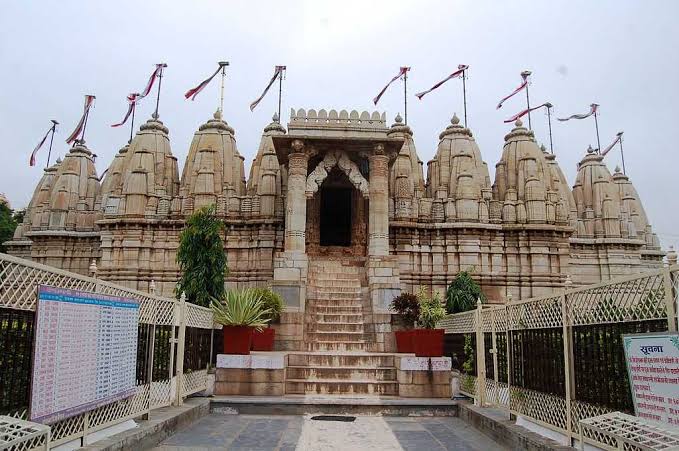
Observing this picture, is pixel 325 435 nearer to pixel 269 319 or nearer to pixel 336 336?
pixel 269 319

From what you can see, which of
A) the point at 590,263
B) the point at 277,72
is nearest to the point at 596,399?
the point at 590,263

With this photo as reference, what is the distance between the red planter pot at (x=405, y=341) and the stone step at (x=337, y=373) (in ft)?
3.66

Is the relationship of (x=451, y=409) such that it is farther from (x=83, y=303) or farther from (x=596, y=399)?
(x=83, y=303)

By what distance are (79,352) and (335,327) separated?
989 cm

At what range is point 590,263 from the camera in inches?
1089

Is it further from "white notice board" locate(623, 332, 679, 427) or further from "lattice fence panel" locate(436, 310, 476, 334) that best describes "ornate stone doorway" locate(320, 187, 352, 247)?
"white notice board" locate(623, 332, 679, 427)

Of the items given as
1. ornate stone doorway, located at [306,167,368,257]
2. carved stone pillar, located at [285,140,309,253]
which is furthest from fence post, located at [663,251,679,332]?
ornate stone doorway, located at [306,167,368,257]

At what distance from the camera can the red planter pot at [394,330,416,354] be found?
12977mm

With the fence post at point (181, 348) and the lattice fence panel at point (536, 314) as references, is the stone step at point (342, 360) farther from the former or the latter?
the lattice fence panel at point (536, 314)

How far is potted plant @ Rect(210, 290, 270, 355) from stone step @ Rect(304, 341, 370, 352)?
8.30 feet

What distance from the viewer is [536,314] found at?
23.9 feet

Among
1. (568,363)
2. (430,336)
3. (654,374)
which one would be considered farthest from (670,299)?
(430,336)

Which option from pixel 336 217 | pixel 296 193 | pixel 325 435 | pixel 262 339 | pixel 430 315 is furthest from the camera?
pixel 336 217

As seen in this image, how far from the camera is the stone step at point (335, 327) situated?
1497 centimetres
